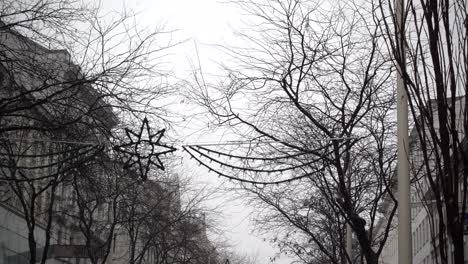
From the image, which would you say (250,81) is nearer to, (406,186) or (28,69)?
(28,69)

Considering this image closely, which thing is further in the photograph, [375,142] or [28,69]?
[375,142]

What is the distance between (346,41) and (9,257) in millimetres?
21452

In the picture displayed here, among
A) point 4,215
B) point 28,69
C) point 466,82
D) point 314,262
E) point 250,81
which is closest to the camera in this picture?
point 466,82

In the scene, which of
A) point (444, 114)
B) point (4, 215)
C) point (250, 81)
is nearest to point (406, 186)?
point (444, 114)

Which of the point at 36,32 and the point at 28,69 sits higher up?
the point at 36,32

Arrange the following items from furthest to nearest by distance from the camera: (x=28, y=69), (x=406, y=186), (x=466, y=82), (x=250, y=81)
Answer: (x=250, y=81) < (x=28, y=69) < (x=406, y=186) < (x=466, y=82)

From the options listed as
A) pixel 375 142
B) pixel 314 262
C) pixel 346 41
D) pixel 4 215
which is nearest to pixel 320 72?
pixel 346 41

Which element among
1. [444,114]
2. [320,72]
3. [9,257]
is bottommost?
[444,114]

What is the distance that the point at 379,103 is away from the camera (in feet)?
57.1

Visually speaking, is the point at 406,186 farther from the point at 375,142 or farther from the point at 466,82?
the point at 375,142

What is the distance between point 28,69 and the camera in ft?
42.5

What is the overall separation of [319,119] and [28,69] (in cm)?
740

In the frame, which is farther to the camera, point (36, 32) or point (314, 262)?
point (314, 262)

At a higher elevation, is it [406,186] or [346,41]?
[346,41]
